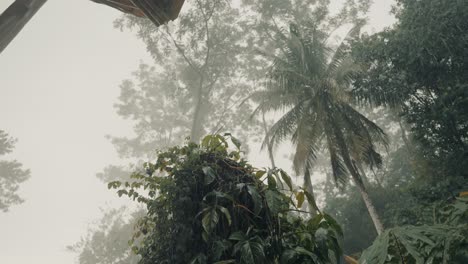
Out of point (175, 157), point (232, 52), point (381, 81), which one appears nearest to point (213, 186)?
point (175, 157)

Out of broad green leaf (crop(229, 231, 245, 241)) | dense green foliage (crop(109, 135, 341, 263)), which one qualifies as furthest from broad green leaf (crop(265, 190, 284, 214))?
broad green leaf (crop(229, 231, 245, 241))

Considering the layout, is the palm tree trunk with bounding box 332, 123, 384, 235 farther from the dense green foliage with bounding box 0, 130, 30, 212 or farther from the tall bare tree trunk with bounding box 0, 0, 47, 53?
the dense green foliage with bounding box 0, 130, 30, 212

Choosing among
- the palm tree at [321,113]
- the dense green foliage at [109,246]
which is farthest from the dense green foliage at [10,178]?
the palm tree at [321,113]

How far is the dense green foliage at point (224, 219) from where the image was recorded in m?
1.90

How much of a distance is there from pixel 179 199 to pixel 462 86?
10301 mm

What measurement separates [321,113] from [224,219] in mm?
9892

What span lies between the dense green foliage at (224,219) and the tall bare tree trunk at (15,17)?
4.38ft

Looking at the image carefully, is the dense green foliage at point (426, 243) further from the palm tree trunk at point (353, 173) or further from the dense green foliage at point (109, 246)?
the dense green foliage at point (109, 246)

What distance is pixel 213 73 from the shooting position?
2184cm

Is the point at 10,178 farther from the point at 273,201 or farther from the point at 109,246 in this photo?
the point at 273,201

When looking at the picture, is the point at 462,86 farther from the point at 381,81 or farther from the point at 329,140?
the point at 329,140

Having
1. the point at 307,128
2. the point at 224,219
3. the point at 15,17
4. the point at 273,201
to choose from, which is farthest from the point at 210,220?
the point at 307,128

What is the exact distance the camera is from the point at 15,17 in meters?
1.86

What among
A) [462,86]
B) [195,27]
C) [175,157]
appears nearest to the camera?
[175,157]
